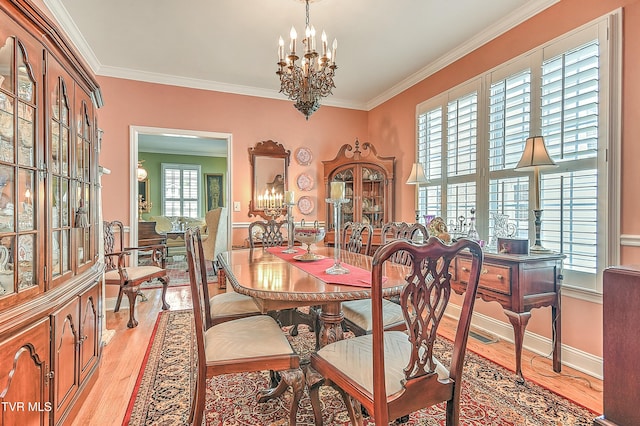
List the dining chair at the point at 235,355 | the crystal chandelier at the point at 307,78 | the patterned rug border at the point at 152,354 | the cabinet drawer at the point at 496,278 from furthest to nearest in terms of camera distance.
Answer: the crystal chandelier at the point at 307,78 → the cabinet drawer at the point at 496,278 → the patterned rug border at the point at 152,354 → the dining chair at the point at 235,355

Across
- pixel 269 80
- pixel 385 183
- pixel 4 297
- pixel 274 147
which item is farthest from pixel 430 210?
pixel 4 297

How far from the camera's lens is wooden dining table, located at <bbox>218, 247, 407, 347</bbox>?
4.63ft

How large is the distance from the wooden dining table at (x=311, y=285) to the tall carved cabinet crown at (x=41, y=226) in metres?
0.78

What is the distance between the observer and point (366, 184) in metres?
4.62

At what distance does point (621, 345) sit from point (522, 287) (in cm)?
121

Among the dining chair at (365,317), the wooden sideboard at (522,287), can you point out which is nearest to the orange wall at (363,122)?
the wooden sideboard at (522,287)

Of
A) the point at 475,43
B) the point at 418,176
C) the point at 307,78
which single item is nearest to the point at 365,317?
the point at 307,78

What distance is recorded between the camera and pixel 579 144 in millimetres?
2289

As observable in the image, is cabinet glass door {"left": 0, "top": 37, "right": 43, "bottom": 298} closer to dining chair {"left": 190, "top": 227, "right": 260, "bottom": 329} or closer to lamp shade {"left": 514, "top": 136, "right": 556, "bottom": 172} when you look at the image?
dining chair {"left": 190, "top": 227, "right": 260, "bottom": 329}

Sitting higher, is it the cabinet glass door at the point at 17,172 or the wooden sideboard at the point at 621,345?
the cabinet glass door at the point at 17,172

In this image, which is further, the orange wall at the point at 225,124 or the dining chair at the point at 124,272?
the orange wall at the point at 225,124

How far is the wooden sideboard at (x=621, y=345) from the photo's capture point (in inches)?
37.4

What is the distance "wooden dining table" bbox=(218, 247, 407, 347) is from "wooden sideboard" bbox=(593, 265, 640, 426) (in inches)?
28.7

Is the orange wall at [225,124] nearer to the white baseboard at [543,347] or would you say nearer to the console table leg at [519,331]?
the white baseboard at [543,347]
